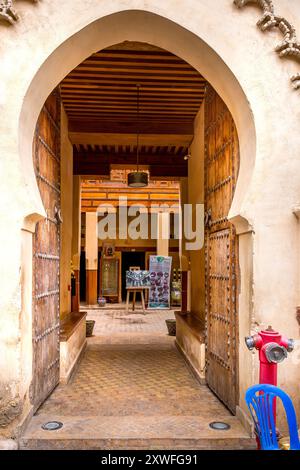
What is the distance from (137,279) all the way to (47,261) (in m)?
11.4

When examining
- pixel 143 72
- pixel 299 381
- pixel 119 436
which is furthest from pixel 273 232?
pixel 143 72

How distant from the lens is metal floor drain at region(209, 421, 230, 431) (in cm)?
393

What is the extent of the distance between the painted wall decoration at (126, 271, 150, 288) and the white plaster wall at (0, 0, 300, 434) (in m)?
12.1

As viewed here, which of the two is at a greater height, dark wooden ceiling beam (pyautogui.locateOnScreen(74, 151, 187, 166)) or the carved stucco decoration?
dark wooden ceiling beam (pyautogui.locateOnScreen(74, 151, 187, 166))

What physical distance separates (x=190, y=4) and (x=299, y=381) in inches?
140

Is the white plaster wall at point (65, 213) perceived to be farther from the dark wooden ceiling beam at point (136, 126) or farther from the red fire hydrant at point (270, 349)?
the red fire hydrant at point (270, 349)

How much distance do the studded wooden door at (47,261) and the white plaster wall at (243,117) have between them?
0.61 meters

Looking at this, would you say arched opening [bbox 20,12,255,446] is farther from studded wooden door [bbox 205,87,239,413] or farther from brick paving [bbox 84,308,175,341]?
brick paving [bbox 84,308,175,341]

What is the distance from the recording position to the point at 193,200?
8.00 m

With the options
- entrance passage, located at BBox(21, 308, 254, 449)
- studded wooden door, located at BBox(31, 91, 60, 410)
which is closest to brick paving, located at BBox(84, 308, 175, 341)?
entrance passage, located at BBox(21, 308, 254, 449)

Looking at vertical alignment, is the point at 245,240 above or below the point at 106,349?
above

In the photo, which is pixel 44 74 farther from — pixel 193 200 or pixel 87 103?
pixel 193 200

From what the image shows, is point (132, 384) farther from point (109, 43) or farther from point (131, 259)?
point (131, 259)

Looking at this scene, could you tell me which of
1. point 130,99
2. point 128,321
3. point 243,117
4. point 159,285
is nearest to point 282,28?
point 243,117
